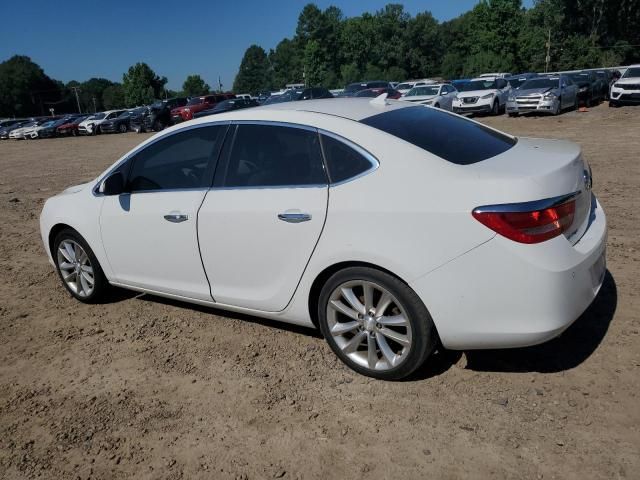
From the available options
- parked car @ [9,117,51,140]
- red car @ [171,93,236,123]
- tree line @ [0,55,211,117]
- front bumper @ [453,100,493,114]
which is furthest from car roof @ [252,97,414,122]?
tree line @ [0,55,211,117]

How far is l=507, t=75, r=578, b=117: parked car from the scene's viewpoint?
20938 millimetres

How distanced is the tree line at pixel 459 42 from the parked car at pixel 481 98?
44.6m

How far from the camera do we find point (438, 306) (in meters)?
2.87

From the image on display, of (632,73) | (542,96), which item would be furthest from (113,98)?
(632,73)

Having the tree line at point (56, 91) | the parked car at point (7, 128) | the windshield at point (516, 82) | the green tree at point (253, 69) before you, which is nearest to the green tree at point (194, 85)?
the tree line at point (56, 91)

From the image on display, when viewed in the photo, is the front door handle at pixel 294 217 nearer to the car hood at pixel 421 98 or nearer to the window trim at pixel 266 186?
the window trim at pixel 266 186

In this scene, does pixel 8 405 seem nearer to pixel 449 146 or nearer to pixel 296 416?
pixel 296 416

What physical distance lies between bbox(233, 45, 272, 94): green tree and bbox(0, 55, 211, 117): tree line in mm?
19796

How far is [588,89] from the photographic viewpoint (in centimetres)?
2419

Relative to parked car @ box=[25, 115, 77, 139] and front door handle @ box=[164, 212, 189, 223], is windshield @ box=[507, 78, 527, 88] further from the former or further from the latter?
parked car @ box=[25, 115, 77, 139]

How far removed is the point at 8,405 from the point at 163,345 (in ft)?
3.44

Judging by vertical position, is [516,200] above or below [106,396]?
above

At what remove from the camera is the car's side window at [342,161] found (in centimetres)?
313

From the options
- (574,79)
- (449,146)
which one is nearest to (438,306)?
(449,146)
